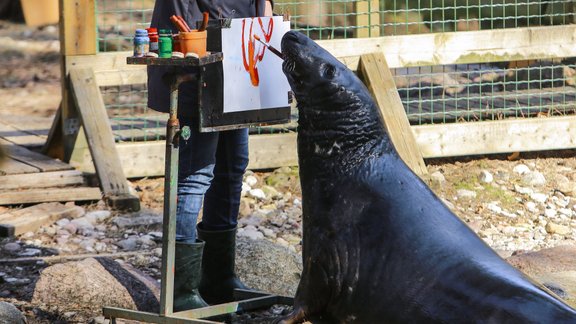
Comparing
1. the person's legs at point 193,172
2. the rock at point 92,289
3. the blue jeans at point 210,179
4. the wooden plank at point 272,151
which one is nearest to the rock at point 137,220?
the wooden plank at point 272,151

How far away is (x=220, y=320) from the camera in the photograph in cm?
483

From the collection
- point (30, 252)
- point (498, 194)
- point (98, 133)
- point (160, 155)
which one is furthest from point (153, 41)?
point (498, 194)

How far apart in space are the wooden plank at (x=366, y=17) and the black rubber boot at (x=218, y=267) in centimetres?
332

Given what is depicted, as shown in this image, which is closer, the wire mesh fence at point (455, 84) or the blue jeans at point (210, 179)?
the blue jeans at point (210, 179)

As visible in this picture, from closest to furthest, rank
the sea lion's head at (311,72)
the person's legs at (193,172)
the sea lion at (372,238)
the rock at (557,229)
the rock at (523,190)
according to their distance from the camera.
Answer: the sea lion at (372,238)
the sea lion's head at (311,72)
the person's legs at (193,172)
the rock at (557,229)
the rock at (523,190)

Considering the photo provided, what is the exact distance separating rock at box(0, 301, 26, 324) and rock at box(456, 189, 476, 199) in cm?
368

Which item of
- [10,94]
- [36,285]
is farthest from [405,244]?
[10,94]

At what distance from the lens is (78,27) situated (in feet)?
23.3

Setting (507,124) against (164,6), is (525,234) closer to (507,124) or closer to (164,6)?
(507,124)

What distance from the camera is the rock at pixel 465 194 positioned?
7.41 meters

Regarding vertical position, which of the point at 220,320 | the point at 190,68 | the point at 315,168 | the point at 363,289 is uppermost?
the point at 190,68

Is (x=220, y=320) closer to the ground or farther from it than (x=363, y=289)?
closer to the ground

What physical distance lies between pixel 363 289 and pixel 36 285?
197 cm

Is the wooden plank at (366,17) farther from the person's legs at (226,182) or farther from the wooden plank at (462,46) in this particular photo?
the person's legs at (226,182)
